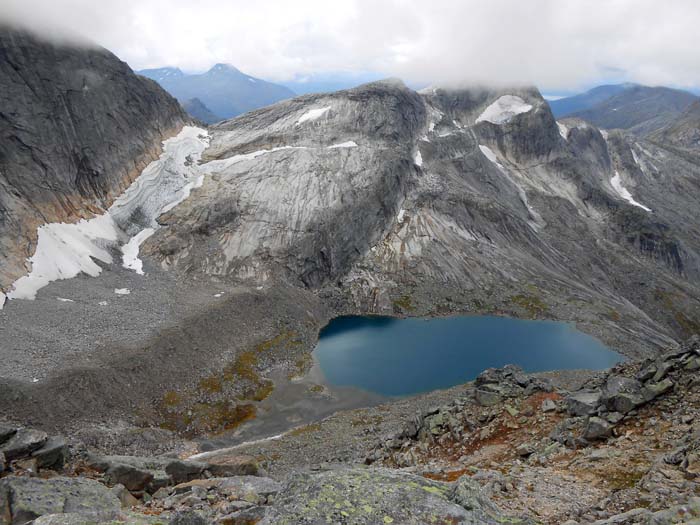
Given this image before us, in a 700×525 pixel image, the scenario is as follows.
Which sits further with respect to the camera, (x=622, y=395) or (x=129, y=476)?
(x=622, y=395)

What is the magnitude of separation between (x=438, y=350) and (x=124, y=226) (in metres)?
63.1

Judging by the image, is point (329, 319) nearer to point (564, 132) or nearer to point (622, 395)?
point (622, 395)

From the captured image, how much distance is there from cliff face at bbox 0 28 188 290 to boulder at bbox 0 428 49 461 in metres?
Result: 47.5

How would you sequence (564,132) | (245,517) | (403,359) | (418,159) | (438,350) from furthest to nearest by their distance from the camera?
(564,132) → (418,159) → (438,350) → (403,359) → (245,517)

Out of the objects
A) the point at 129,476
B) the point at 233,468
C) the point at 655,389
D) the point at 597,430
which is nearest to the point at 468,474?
the point at 597,430

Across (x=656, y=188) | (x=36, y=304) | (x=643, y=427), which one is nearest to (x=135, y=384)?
(x=36, y=304)

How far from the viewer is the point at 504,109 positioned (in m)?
165

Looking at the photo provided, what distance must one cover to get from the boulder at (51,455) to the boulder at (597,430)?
25.0m

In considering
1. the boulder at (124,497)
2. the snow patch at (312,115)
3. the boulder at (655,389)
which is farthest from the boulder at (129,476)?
the snow patch at (312,115)

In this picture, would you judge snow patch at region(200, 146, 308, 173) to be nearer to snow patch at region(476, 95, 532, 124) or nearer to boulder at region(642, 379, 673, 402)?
snow patch at region(476, 95, 532, 124)

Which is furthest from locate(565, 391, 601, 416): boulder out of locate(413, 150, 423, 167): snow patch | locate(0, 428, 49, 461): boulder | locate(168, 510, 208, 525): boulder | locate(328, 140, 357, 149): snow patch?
locate(413, 150, 423, 167): snow patch

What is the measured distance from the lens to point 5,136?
73.1 m

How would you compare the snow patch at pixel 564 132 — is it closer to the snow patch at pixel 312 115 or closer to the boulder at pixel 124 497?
the snow patch at pixel 312 115

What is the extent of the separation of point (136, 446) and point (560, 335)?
72.2 metres
